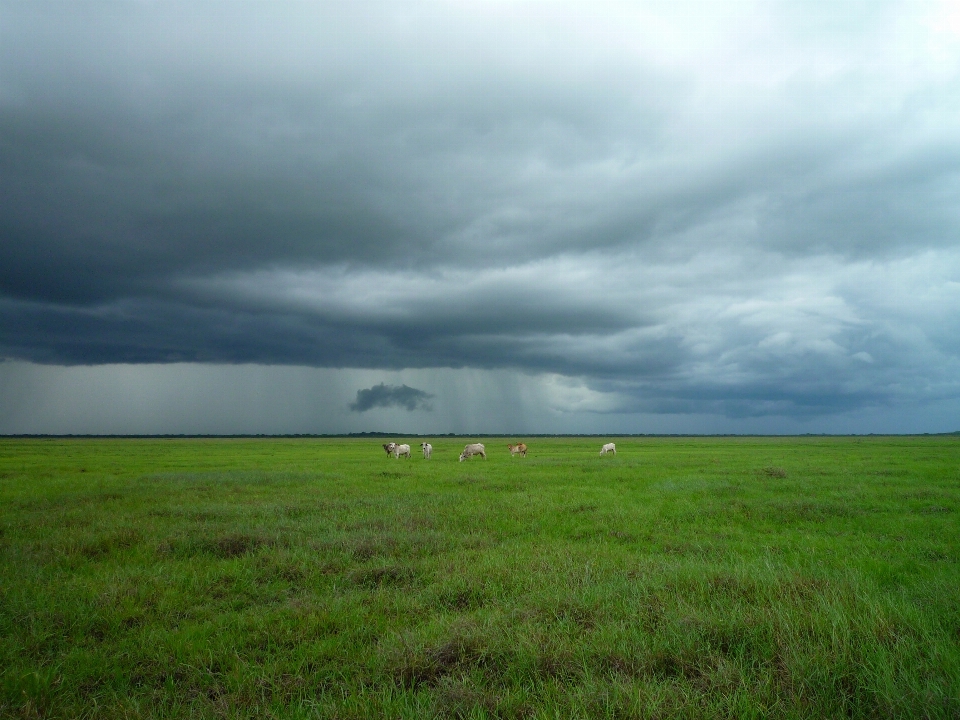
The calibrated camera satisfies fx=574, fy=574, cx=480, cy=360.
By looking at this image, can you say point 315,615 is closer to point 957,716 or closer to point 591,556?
point 591,556

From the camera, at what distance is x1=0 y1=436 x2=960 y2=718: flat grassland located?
17.3ft

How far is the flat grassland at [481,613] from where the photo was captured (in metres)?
5.26

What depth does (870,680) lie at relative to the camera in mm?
5121

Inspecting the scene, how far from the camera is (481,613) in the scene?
Answer: 7438 millimetres

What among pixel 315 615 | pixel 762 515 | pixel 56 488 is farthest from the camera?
pixel 56 488

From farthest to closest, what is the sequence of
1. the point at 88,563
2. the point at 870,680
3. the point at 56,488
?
the point at 56,488, the point at 88,563, the point at 870,680

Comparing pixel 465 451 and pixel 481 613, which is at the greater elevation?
pixel 481 613


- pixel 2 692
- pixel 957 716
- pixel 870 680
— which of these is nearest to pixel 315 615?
pixel 2 692

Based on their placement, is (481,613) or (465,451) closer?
(481,613)

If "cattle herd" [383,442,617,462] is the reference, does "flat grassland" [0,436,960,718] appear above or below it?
above

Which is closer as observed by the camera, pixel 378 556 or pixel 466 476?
pixel 378 556

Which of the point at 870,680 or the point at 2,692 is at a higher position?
the point at 870,680

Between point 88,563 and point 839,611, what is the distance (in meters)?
12.0

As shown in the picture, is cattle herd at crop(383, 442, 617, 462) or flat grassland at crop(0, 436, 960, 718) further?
cattle herd at crop(383, 442, 617, 462)
